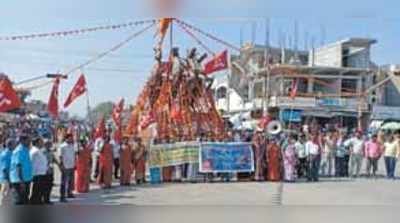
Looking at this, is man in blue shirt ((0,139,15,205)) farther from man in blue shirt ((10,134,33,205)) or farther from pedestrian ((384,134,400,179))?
pedestrian ((384,134,400,179))

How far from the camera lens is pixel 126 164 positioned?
50.5 ft

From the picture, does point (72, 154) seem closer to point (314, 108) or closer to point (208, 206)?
point (208, 206)

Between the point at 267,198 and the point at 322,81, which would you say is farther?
the point at 322,81

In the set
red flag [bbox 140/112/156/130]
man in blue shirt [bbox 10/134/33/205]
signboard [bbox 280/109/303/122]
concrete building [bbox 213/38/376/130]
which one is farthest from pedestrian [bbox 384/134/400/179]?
signboard [bbox 280/109/303/122]

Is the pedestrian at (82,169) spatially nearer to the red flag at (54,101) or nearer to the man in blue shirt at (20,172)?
the man in blue shirt at (20,172)

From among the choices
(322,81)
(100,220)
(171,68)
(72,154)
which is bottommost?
(100,220)

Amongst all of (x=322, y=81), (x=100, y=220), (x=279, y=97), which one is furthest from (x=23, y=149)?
(x=322, y=81)

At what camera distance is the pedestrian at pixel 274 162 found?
16.5 meters

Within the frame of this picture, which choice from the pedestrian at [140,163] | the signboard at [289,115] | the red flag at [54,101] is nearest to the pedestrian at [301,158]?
the pedestrian at [140,163]

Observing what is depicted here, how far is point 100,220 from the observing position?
910cm

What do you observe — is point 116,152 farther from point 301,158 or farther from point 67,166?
point 301,158

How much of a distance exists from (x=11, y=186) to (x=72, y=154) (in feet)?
8.74

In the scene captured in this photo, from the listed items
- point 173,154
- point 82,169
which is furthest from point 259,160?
point 82,169

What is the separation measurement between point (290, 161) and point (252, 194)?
12.1 feet
